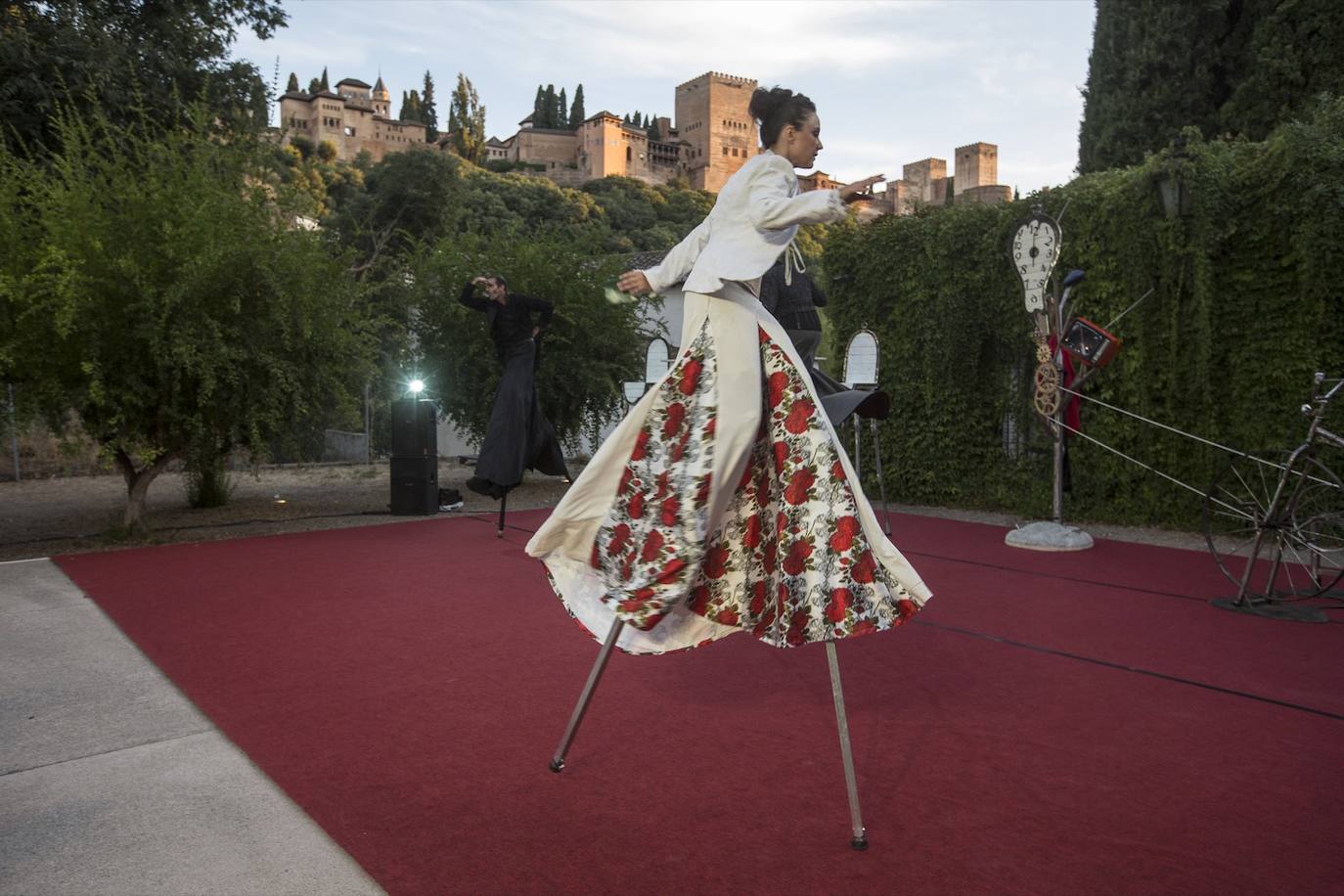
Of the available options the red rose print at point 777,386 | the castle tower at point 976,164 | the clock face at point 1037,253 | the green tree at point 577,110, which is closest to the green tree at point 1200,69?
the clock face at point 1037,253

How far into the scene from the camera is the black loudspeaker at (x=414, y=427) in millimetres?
8383

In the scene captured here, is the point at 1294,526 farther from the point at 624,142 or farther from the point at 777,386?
the point at 624,142

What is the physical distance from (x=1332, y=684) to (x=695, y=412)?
8.81 feet

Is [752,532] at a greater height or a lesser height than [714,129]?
lesser

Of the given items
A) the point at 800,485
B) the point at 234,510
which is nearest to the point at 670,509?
the point at 800,485

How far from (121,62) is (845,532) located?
40.8ft

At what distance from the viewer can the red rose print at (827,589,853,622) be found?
2135mm

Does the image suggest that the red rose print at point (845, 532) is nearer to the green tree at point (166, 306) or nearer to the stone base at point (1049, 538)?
the stone base at point (1049, 538)

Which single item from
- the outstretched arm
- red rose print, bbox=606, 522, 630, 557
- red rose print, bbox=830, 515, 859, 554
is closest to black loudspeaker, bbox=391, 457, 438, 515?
the outstretched arm

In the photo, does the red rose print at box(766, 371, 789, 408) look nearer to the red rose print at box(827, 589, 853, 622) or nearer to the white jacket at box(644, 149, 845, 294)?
the white jacket at box(644, 149, 845, 294)

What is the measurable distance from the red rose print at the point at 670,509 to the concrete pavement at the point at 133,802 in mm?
1023

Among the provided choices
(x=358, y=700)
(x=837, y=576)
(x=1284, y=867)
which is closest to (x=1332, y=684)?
(x=1284, y=867)

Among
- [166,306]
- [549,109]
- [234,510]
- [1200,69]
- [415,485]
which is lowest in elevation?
[234,510]

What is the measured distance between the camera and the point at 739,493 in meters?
2.43
